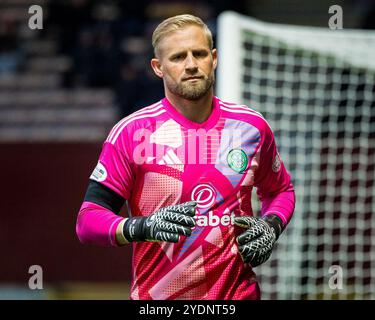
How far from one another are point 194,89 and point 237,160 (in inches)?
13.4

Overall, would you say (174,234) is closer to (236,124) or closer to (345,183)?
(236,124)

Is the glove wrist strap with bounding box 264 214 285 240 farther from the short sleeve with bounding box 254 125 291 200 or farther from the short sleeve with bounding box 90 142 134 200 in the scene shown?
the short sleeve with bounding box 90 142 134 200

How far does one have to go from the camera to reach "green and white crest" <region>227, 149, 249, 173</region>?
11.8 feet

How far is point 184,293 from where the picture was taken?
354 centimetres

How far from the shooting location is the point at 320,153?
23.5ft

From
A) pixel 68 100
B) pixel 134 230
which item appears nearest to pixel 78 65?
pixel 68 100

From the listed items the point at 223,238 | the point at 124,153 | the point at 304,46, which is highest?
the point at 304,46

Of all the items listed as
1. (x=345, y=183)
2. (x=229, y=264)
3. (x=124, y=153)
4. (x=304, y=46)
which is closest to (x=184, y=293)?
(x=229, y=264)

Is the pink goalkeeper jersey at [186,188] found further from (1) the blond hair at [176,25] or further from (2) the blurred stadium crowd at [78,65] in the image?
(2) the blurred stadium crowd at [78,65]

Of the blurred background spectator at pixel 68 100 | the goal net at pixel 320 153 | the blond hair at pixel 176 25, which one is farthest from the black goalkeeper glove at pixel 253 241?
the blurred background spectator at pixel 68 100

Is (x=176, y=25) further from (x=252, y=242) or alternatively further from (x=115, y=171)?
(x=252, y=242)

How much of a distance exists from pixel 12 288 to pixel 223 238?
21.7ft

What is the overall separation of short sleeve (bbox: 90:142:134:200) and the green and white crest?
406 millimetres

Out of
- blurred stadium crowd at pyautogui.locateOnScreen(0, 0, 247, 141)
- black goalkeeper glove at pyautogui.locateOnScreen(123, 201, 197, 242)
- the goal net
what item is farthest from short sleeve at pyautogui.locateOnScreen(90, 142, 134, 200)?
blurred stadium crowd at pyautogui.locateOnScreen(0, 0, 247, 141)
